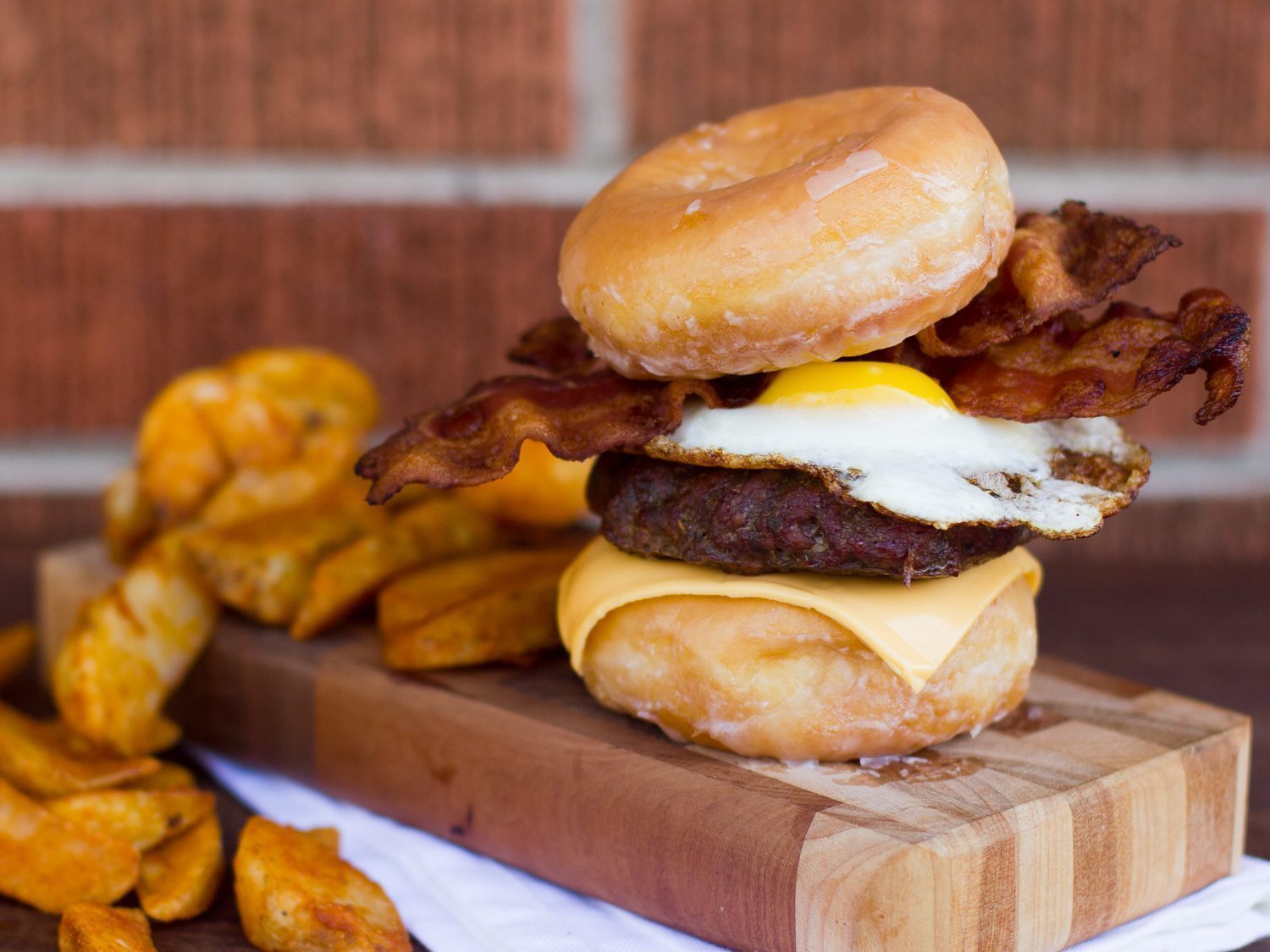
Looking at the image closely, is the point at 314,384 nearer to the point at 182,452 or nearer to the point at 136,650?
the point at 182,452

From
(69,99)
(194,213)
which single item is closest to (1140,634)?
(194,213)

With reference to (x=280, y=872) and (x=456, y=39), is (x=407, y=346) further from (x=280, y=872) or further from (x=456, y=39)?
(x=280, y=872)

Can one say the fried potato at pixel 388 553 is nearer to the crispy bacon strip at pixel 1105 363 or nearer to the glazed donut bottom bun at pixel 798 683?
the glazed donut bottom bun at pixel 798 683

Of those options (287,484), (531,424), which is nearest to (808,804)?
(531,424)

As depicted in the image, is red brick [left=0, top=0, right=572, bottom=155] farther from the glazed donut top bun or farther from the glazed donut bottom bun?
the glazed donut bottom bun

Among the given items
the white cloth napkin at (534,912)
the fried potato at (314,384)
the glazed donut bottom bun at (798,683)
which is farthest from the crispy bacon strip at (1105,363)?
the fried potato at (314,384)

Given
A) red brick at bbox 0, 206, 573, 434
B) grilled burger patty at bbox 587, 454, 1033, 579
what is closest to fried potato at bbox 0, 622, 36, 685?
grilled burger patty at bbox 587, 454, 1033, 579
